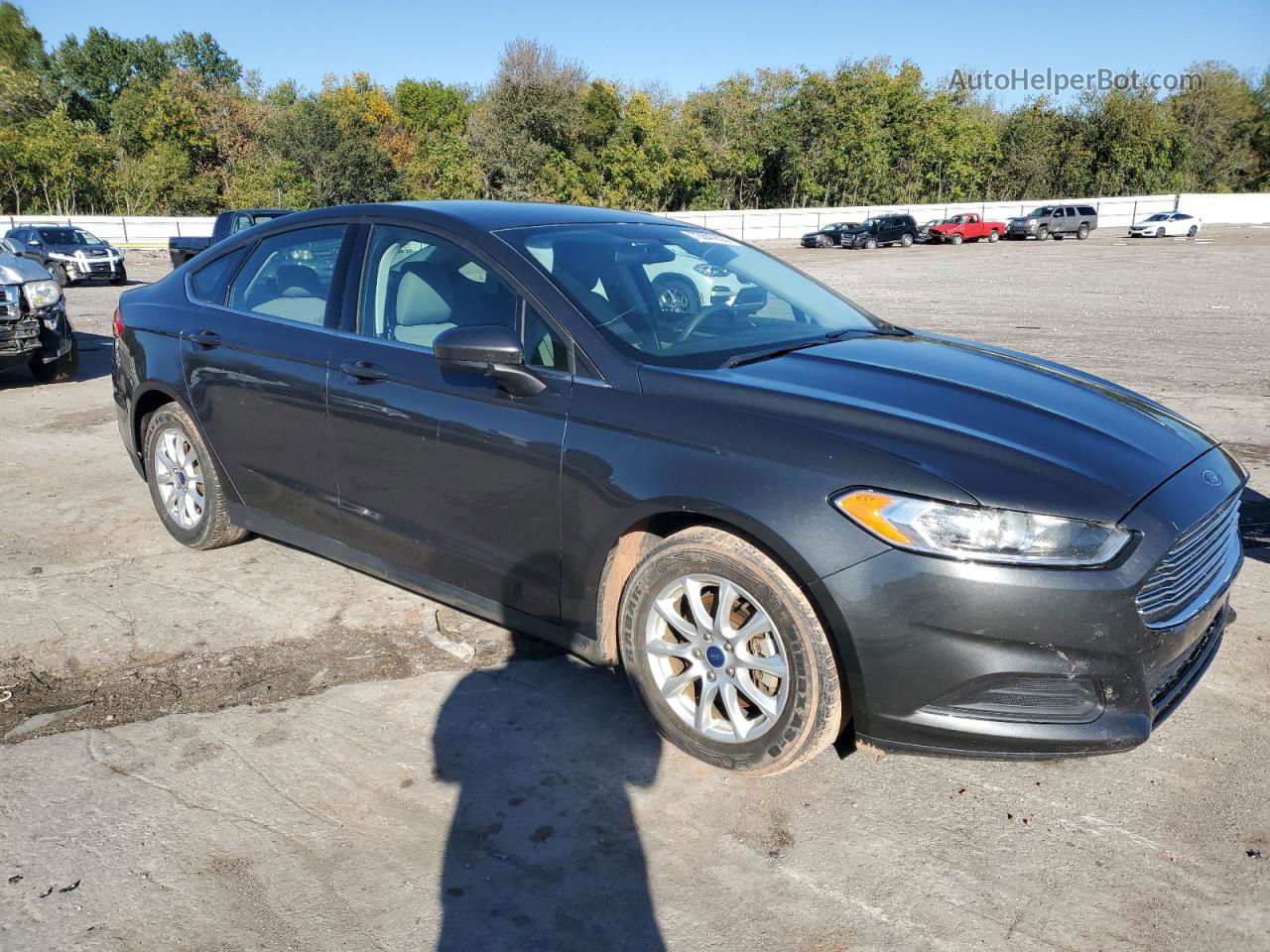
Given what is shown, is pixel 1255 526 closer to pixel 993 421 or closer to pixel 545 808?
pixel 993 421

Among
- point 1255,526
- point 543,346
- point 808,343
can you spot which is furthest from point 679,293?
point 1255,526

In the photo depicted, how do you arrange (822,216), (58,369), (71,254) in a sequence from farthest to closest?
1. (822,216)
2. (71,254)
3. (58,369)

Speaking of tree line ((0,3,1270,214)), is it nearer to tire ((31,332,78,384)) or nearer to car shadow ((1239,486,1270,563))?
tire ((31,332,78,384))

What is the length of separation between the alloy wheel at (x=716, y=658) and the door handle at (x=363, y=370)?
1.44 metres

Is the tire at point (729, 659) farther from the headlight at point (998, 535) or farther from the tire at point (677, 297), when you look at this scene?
the tire at point (677, 297)

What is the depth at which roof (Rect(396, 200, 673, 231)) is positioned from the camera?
12.3ft

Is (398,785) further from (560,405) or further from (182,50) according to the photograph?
(182,50)

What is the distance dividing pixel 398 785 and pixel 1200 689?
111 inches

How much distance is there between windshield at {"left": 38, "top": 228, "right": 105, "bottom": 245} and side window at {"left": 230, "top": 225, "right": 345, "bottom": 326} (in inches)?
960

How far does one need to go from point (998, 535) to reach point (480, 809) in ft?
5.42

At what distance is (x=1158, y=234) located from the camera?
164 feet

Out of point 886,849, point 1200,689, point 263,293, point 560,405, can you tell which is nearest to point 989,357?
point 1200,689

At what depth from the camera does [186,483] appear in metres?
4.88

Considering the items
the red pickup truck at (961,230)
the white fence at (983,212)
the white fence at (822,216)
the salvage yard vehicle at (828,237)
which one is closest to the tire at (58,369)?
the white fence at (822,216)
